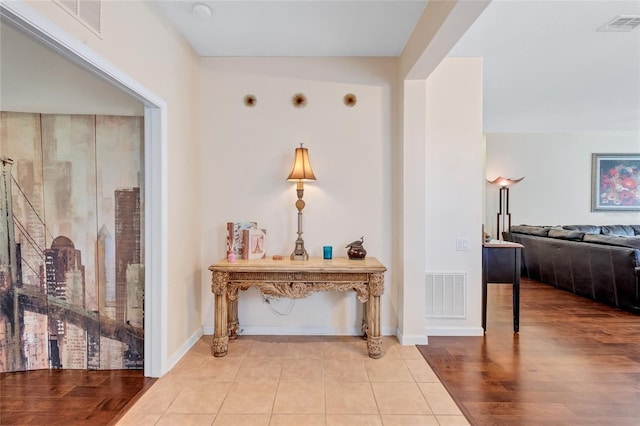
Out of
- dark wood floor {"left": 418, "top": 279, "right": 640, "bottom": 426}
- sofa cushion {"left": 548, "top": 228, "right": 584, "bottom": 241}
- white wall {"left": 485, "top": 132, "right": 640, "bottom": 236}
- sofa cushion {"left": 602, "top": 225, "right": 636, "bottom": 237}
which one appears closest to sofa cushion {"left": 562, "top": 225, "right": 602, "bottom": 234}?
sofa cushion {"left": 602, "top": 225, "right": 636, "bottom": 237}

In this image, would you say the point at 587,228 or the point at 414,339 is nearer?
the point at 414,339

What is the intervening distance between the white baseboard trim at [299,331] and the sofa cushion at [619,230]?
6.21 meters

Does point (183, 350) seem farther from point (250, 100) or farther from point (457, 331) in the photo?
point (457, 331)

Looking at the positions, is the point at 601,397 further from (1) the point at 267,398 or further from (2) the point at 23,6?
(2) the point at 23,6

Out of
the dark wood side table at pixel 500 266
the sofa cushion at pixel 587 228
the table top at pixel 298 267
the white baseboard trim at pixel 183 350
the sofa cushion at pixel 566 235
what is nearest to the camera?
the white baseboard trim at pixel 183 350

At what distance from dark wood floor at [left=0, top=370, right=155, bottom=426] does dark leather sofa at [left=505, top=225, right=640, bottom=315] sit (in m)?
5.25

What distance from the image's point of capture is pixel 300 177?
2.95 metres

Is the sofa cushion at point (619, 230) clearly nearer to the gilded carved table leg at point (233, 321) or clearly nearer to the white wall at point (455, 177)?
the white wall at point (455, 177)

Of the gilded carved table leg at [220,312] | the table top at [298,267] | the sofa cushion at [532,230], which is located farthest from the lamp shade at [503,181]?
the gilded carved table leg at [220,312]

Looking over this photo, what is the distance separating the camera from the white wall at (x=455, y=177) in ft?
10.4

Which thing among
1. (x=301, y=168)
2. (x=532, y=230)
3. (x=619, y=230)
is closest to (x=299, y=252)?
(x=301, y=168)

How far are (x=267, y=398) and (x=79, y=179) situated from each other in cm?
224

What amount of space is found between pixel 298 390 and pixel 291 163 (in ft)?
6.68

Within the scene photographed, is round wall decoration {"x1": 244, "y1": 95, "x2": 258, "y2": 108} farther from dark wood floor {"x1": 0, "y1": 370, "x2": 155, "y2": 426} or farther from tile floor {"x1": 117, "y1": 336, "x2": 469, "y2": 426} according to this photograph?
dark wood floor {"x1": 0, "y1": 370, "x2": 155, "y2": 426}
